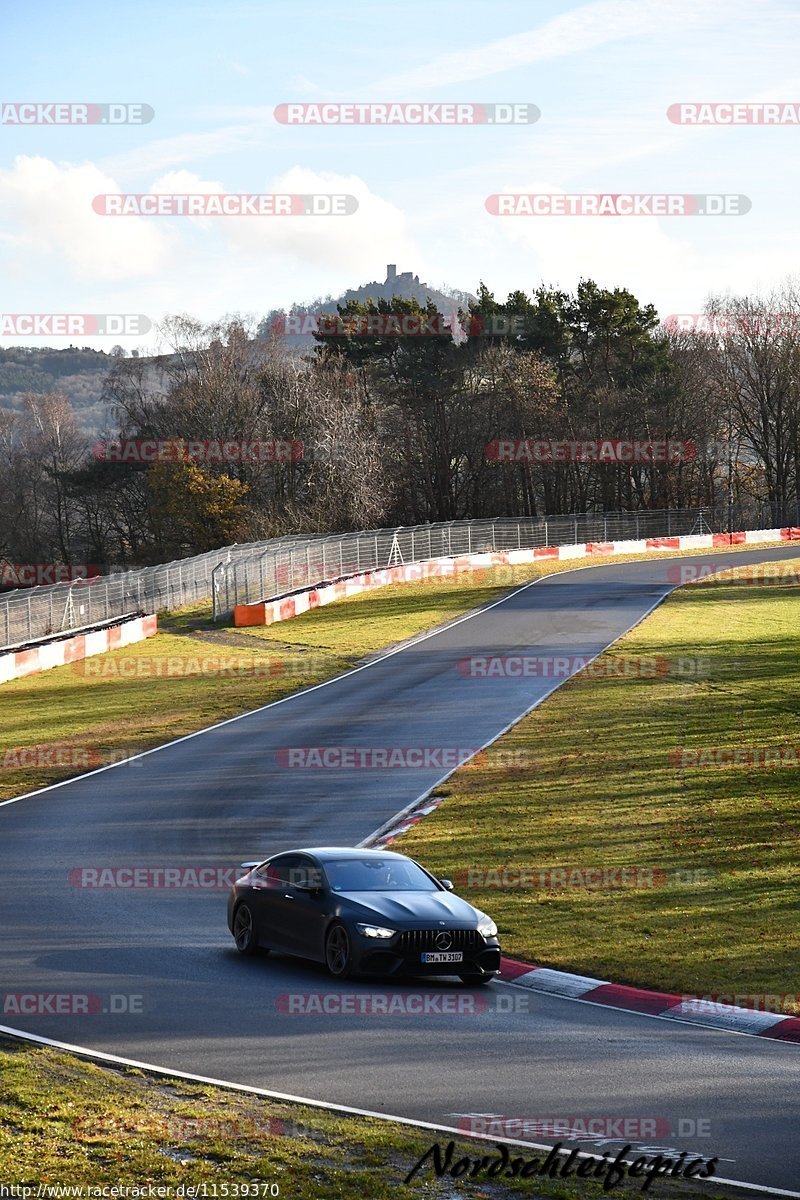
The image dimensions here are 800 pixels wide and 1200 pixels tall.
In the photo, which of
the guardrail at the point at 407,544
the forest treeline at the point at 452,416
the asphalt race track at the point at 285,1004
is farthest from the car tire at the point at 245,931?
the forest treeline at the point at 452,416

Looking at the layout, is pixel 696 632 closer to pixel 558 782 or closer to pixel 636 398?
pixel 558 782

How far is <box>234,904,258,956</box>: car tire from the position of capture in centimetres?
1466

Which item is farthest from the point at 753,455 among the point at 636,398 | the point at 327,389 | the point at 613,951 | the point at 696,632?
the point at 613,951

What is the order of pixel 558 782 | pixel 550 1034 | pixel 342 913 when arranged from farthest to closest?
1. pixel 558 782
2. pixel 342 913
3. pixel 550 1034

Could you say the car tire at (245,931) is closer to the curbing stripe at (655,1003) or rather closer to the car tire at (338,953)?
the car tire at (338,953)

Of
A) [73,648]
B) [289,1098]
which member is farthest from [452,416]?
[289,1098]

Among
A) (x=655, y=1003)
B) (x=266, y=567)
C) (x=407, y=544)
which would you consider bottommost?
(x=655, y=1003)

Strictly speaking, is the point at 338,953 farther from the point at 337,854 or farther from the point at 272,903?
the point at 337,854

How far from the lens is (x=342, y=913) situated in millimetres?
13695

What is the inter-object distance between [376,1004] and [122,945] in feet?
11.2

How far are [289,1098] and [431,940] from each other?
4143mm

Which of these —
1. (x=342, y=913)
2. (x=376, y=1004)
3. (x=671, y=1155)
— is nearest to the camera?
(x=671, y=1155)

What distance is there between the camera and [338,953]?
13672mm

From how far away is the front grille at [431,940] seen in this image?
525 inches
